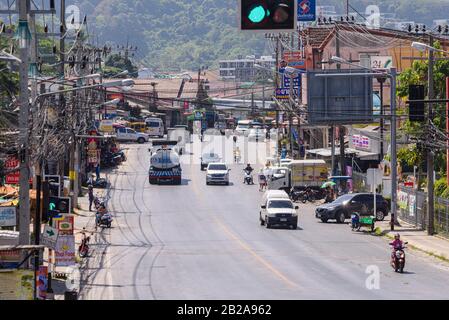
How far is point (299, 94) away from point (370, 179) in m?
44.8

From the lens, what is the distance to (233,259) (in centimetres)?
4100

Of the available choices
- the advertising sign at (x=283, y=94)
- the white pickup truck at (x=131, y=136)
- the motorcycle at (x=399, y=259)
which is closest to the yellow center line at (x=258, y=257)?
the motorcycle at (x=399, y=259)

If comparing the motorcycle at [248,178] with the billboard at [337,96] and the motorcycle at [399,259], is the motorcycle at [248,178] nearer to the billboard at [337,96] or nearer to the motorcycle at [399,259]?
the billboard at [337,96]

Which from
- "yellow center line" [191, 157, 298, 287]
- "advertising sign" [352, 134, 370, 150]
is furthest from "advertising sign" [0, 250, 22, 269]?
"advertising sign" [352, 134, 370, 150]

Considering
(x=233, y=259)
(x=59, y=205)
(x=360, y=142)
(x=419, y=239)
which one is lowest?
(x=233, y=259)

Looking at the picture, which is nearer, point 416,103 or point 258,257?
point 416,103

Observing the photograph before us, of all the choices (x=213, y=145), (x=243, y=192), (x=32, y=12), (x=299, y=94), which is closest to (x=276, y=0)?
(x=32, y=12)

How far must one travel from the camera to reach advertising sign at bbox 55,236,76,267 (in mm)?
31719

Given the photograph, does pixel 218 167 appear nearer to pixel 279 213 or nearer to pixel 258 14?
pixel 279 213

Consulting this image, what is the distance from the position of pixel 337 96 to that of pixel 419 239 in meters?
9.37

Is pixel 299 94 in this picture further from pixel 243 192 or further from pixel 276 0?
pixel 276 0

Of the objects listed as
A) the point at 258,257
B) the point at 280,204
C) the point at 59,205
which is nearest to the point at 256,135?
the point at 280,204

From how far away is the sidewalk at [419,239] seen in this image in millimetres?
44031

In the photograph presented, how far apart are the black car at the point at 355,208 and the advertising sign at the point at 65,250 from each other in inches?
1082
